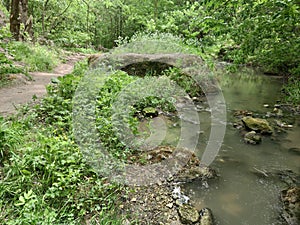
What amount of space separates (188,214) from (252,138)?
126 inches

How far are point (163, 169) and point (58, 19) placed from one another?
19.0 m

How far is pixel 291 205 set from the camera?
3525 millimetres

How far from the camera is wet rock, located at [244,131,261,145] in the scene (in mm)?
5617

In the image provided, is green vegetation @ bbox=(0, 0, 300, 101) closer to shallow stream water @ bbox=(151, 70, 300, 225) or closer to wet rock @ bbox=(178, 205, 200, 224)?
shallow stream water @ bbox=(151, 70, 300, 225)

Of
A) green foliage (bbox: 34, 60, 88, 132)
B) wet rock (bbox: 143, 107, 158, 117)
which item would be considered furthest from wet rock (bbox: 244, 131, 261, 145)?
green foliage (bbox: 34, 60, 88, 132)

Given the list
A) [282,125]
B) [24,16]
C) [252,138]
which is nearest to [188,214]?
[252,138]

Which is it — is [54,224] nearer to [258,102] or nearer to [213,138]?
[213,138]

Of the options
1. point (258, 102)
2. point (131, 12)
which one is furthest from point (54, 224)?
point (131, 12)

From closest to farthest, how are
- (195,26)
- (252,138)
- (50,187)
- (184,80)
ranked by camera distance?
(50,187) → (195,26) → (252,138) → (184,80)

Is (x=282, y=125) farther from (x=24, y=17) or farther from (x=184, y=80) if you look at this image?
(x=24, y=17)

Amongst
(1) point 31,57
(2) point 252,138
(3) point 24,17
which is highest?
(3) point 24,17

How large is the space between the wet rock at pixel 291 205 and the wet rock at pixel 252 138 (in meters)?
1.79

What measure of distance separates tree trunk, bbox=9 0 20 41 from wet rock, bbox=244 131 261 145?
9442 millimetres

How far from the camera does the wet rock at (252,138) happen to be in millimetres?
5617
